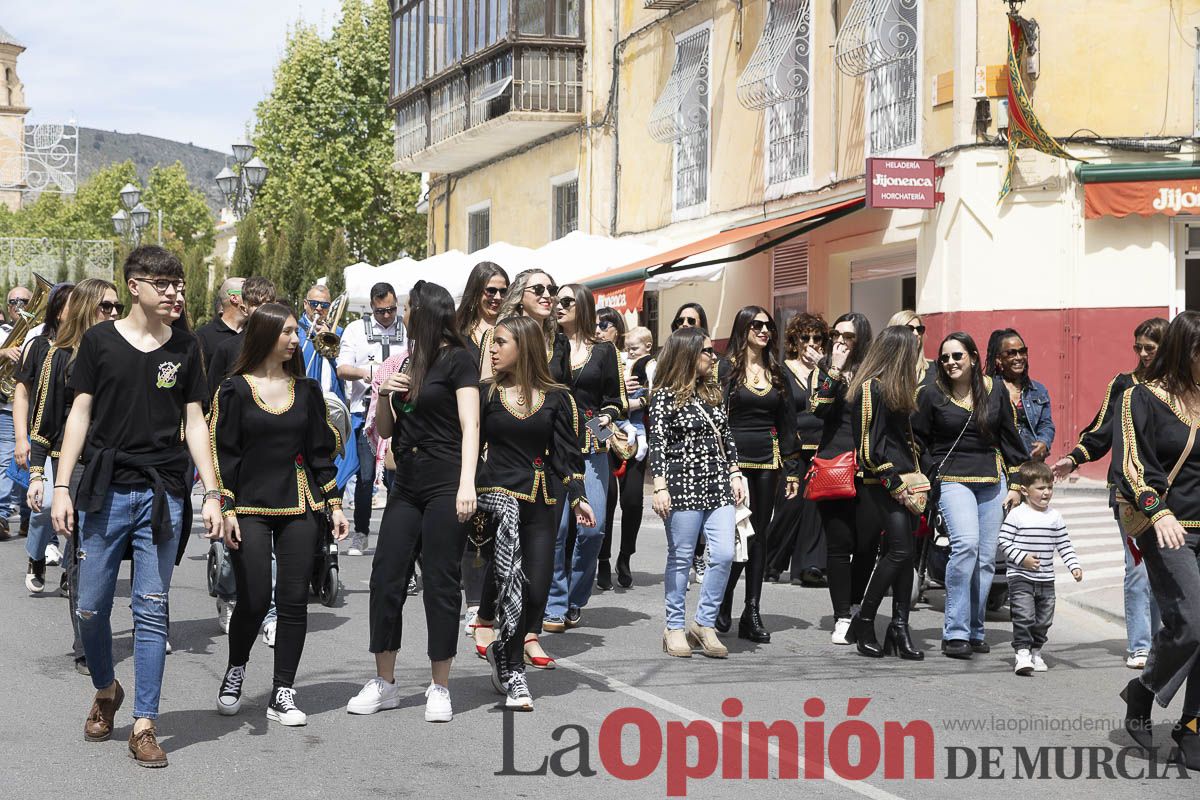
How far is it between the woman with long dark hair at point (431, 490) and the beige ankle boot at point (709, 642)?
198cm

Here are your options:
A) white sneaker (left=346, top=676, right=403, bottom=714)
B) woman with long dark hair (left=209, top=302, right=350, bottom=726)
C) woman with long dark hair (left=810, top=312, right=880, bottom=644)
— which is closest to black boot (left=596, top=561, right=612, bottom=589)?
woman with long dark hair (left=810, top=312, right=880, bottom=644)

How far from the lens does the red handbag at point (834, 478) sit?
9109 mm

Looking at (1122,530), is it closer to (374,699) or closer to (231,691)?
(374,699)

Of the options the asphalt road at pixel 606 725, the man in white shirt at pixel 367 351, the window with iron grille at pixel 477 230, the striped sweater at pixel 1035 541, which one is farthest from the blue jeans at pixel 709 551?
the window with iron grille at pixel 477 230

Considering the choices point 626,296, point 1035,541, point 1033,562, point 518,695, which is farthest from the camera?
point 626,296

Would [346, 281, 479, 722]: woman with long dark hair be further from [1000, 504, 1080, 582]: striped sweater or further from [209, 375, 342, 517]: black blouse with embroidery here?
[1000, 504, 1080, 582]: striped sweater

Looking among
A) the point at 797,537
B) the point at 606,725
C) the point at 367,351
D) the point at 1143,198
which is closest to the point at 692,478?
the point at 606,725

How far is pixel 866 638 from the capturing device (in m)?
8.80

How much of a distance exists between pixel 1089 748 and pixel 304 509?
11.4 ft

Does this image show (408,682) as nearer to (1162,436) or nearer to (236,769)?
(236,769)

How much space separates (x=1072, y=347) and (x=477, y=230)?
19198mm

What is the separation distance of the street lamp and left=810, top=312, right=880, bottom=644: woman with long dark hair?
2062cm

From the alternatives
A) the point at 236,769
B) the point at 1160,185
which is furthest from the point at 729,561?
the point at 1160,185

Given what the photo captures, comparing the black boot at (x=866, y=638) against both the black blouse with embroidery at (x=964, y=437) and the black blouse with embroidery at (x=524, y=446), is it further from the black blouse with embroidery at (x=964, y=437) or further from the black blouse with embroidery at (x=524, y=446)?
the black blouse with embroidery at (x=524, y=446)
